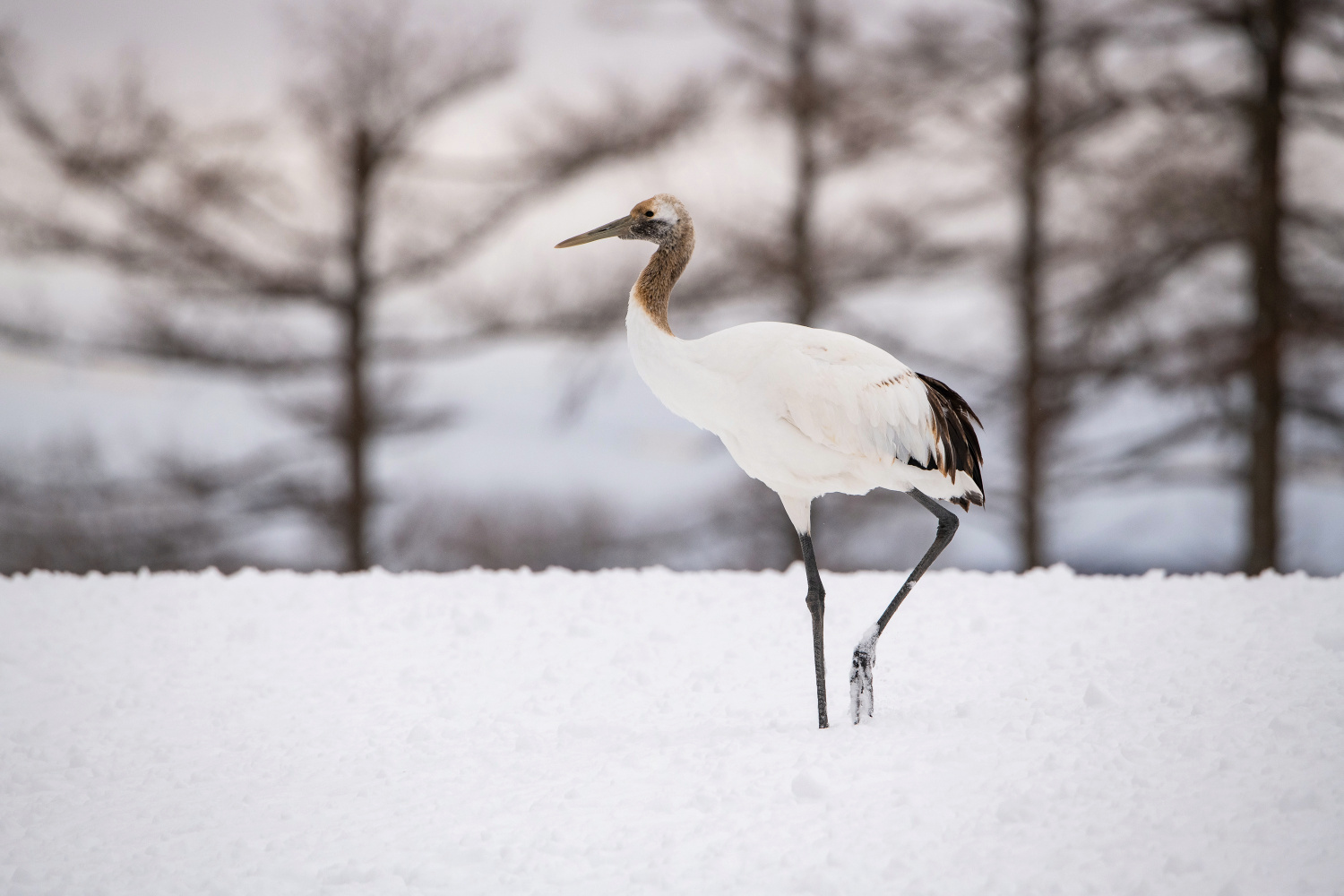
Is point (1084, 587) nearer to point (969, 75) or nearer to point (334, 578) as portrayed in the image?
point (334, 578)

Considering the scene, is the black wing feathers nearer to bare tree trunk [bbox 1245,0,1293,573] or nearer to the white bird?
the white bird

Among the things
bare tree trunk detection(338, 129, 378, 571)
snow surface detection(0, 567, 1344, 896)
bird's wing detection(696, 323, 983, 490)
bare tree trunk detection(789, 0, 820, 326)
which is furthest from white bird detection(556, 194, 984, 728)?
bare tree trunk detection(338, 129, 378, 571)

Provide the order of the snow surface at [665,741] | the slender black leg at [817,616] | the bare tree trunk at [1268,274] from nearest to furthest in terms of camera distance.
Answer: the snow surface at [665,741] → the slender black leg at [817,616] → the bare tree trunk at [1268,274]

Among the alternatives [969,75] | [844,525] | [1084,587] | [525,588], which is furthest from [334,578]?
[969,75]

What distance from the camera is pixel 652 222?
14.9 ft

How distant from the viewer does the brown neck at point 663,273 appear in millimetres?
4320

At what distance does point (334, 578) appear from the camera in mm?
7160

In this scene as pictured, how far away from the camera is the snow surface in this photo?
3156mm

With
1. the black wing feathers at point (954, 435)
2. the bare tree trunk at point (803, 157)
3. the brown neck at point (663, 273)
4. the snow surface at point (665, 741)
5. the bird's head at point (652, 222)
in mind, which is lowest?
the snow surface at point (665, 741)

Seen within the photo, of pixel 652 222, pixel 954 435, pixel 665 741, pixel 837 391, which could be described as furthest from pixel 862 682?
pixel 652 222

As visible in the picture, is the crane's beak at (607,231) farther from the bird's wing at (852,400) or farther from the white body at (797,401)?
the bird's wing at (852,400)

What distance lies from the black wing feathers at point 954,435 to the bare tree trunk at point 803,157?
5876mm

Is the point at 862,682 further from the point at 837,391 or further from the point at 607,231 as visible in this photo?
the point at 607,231

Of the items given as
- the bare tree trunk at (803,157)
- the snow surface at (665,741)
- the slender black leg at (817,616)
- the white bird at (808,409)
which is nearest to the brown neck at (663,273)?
the white bird at (808,409)
